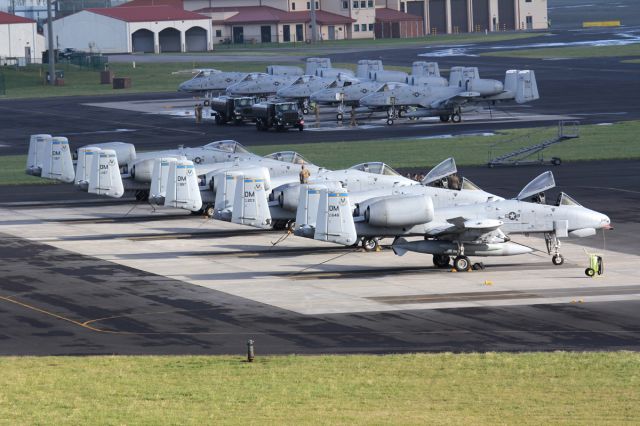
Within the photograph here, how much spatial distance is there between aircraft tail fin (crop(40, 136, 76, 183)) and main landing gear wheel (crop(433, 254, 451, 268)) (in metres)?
22.3

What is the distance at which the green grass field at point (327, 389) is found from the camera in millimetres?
25141

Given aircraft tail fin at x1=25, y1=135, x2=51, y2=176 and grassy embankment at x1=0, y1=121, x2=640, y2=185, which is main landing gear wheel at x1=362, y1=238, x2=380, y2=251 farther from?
grassy embankment at x1=0, y1=121, x2=640, y2=185

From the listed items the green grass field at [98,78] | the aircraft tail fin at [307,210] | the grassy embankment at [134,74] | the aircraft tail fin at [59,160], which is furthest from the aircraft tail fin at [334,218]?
the grassy embankment at [134,74]

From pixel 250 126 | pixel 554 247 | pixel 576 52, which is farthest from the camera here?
pixel 576 52

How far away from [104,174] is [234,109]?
4413cm

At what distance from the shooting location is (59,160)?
199ft

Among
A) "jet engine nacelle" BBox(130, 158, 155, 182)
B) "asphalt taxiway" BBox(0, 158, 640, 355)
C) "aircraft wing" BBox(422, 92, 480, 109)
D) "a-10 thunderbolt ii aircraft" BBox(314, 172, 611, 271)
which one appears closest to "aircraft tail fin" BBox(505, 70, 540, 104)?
"aircraft wing" BBox(422, 92, 480, 109)

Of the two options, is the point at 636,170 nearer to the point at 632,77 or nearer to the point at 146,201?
the point at 146,201

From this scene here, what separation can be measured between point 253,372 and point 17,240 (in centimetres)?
2526

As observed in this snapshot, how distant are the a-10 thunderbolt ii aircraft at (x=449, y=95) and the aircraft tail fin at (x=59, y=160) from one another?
40.8m

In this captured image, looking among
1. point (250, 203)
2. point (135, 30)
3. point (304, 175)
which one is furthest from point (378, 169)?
point (135, 30)

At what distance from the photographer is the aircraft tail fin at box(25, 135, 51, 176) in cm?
6112

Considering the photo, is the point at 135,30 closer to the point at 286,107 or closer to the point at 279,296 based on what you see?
the point at 286,107

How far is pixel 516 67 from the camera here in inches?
5571
